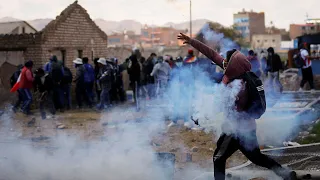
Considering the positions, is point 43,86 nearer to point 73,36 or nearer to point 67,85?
point 67,85

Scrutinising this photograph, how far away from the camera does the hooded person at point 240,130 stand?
15.6ft

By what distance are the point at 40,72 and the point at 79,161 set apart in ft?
18.7

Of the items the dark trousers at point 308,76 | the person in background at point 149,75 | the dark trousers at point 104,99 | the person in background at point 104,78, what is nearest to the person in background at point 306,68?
the dark trousers at point 308,76

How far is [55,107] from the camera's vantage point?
43.3 feet

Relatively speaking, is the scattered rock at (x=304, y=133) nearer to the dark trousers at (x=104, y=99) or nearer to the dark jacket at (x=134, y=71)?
the dark jacket at (x=134, y=71)

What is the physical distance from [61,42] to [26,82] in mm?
3881

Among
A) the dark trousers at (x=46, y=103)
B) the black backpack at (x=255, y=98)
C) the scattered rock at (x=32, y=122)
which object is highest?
the black backpack at (x=255, y=98)

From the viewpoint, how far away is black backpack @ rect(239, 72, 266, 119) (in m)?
4.66

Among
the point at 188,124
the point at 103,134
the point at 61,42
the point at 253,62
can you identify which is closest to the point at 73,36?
the point at 61,42

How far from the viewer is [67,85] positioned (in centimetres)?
1339

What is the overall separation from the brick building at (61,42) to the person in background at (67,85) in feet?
4.78

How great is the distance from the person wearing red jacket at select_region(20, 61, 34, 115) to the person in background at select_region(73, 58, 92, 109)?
71.6 inches

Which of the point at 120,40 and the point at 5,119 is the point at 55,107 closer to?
the point at 5,119

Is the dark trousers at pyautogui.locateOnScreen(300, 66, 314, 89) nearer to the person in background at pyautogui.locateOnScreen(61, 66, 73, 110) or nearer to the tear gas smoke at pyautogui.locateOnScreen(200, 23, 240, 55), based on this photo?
the tear gas smoke at pyautogui.locateOnScreen(200, 23, 240, 55)
